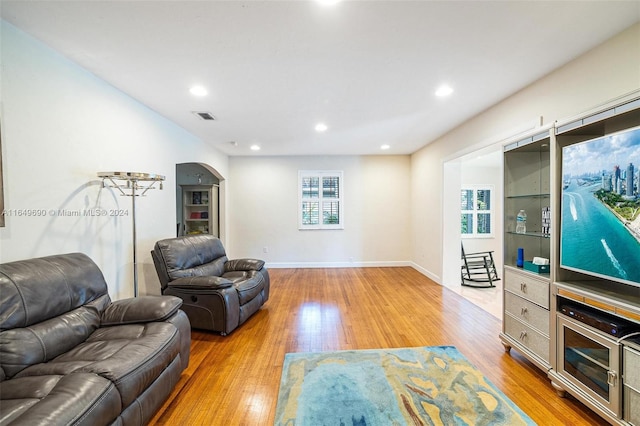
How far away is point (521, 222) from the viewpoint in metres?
2.57

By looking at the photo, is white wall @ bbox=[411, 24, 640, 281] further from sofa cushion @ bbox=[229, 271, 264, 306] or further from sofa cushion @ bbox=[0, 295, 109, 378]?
sofa cushion @ bbox=[0, 295, 109, 378]

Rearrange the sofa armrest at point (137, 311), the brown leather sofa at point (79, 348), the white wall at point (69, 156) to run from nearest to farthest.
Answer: the brown leather sofa at point (79, 348), the white wall at point (69, 156), the sofa armrest at point (137, 311)

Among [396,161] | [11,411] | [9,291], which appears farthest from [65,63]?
[396,161]

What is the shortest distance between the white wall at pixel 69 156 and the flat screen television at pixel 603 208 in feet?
13.0

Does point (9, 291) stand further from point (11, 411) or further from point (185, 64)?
point (185, 64)

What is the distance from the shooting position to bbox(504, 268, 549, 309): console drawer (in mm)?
2064

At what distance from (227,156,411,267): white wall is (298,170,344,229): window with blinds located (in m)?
0.14

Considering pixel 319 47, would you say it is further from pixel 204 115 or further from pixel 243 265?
pixel 243 265

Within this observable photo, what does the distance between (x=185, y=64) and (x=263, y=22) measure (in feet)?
3.01

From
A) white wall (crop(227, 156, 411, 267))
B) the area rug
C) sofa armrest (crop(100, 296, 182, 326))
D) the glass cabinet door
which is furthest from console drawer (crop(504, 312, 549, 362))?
white wall (crop(227, 156, 411, 267))

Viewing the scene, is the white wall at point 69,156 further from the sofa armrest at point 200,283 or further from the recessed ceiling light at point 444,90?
the recessed ceiling light at point 444,90

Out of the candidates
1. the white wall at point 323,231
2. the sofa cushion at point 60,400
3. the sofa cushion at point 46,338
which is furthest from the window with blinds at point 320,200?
the sofa cushion at point 60,400

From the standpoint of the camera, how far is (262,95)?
2.84 m

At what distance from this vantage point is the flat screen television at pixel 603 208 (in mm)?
1579
